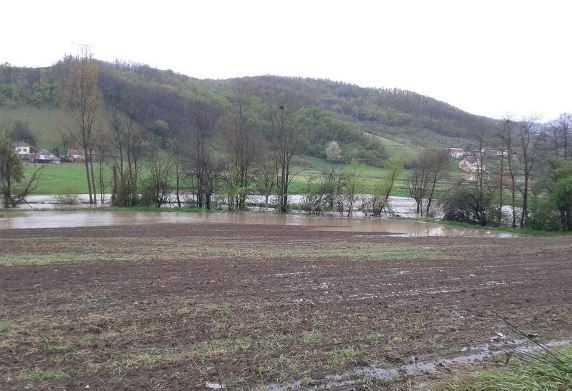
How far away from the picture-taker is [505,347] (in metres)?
7.51

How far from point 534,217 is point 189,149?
42.8 m

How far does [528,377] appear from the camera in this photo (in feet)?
16.6

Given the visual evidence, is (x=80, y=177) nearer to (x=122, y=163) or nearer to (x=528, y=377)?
(x=122, y=163)

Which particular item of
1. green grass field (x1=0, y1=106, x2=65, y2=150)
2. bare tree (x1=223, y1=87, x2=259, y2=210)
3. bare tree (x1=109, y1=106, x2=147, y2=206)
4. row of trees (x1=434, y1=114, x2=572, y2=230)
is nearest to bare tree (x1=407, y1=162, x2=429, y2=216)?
row of trees (x1=434, y1=114, x2=572, y2=230)

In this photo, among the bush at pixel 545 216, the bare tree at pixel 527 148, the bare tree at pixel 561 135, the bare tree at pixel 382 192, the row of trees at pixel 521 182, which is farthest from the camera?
the bare tree at pixel 382 192

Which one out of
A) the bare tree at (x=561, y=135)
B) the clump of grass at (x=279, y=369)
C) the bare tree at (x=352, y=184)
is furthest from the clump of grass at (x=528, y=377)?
the bare tree at (x=561, y=135)

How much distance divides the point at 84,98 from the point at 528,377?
59.4 metres

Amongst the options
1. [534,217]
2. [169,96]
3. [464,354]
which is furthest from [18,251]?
[169,96]

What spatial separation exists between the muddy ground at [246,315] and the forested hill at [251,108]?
55.3m

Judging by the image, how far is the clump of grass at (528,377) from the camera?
489cm

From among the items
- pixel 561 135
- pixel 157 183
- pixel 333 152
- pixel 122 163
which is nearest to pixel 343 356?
pixel 157 183

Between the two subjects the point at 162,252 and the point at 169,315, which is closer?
the point at 169,315

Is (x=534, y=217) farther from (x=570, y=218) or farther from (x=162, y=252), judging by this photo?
(x=162, y=252)

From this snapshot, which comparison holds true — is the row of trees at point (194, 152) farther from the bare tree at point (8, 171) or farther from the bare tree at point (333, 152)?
the bare tree at point (333, 152)
